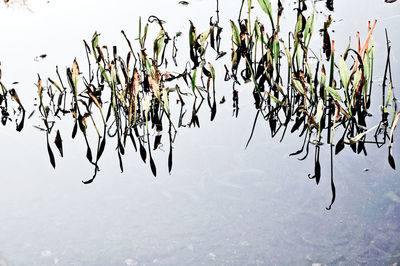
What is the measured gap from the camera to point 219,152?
35.5 ft

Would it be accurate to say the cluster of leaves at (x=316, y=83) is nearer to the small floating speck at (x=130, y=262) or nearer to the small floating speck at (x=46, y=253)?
the small floating speck at (x=130, y=262)

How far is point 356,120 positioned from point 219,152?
9993mm

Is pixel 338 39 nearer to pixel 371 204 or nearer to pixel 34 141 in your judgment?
pixel 371 204

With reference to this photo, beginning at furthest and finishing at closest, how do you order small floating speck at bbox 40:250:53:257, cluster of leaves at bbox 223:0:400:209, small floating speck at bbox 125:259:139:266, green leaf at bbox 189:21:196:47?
small floating speck at bbox 40:250:53:257, small floating speck at bbox 125:259:139:266, green leaf at bbox 189:21:196:47, cluster of leaves at bbox 223:0:400:209

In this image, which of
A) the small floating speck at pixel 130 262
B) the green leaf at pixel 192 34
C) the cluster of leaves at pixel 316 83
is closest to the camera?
the cluster of leaves at pixel 316 83

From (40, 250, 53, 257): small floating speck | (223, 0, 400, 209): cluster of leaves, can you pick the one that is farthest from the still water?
(223, 0, 400, 209): cluster of leaves

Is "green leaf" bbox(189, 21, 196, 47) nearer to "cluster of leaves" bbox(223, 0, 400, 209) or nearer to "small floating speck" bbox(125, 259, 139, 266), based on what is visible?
"cluster of leaves" bbox(223, 0, 400, 209)

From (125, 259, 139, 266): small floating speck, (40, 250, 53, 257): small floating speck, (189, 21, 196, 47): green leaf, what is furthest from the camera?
(40, 250, 53, 257): small floating speck

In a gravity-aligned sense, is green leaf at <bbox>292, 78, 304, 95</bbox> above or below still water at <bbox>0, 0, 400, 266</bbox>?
above

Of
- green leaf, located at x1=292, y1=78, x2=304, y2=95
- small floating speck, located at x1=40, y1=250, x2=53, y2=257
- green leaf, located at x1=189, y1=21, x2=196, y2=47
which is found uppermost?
green leaf, located at x1=189, y1=21, x2=196, y2=47

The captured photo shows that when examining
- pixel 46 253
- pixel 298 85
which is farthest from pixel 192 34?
pixel 46 253

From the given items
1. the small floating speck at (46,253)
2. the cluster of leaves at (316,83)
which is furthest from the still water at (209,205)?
the cluster of leaves at (316,83)

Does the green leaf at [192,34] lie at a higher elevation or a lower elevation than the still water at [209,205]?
higher

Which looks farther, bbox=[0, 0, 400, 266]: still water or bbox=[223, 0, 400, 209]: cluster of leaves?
bbox=[0, 0, 400, 266]: still water
